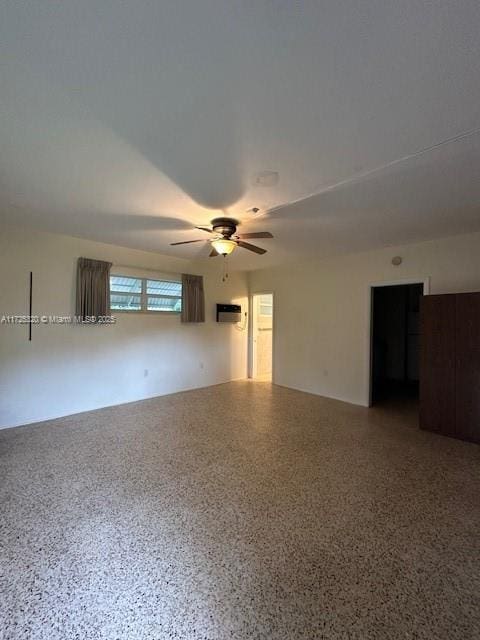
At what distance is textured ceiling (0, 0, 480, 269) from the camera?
44.3 inches

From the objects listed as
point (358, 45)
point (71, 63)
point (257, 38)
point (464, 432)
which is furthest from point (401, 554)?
point (71, 63)

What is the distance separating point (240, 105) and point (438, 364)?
376cm

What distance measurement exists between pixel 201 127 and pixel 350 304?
3.99m

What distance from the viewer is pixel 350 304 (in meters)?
4.96

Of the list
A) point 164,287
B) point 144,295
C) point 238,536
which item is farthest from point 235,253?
point 238,536

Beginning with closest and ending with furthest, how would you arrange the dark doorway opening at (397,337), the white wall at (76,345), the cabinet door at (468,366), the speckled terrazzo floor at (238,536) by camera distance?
the speckled terrazzo floor at (238,536) < the cabinet door at (468,366) < the white wall at (76,345) < the dark doorway opening at (397,337)

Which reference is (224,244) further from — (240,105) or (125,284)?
(125,284)

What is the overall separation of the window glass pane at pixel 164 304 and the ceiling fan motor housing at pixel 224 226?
256 centimetres

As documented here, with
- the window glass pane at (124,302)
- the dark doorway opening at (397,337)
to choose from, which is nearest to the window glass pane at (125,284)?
the window glass pane at (124,302)

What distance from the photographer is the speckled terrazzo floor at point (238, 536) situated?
138cm

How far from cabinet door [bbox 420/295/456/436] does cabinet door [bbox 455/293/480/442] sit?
0.06 metres

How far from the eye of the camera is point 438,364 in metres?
3.68

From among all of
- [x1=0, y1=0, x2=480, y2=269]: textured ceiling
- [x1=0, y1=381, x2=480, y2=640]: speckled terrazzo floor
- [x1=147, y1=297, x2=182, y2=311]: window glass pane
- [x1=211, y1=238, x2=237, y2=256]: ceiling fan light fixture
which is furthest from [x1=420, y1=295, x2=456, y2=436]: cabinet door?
[x1=147, y1=297, x2=182, y2=311]: window glass pane

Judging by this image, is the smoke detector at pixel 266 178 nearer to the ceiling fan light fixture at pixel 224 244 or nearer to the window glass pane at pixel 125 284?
the ceiling fan light fixture at pixel 224 244
